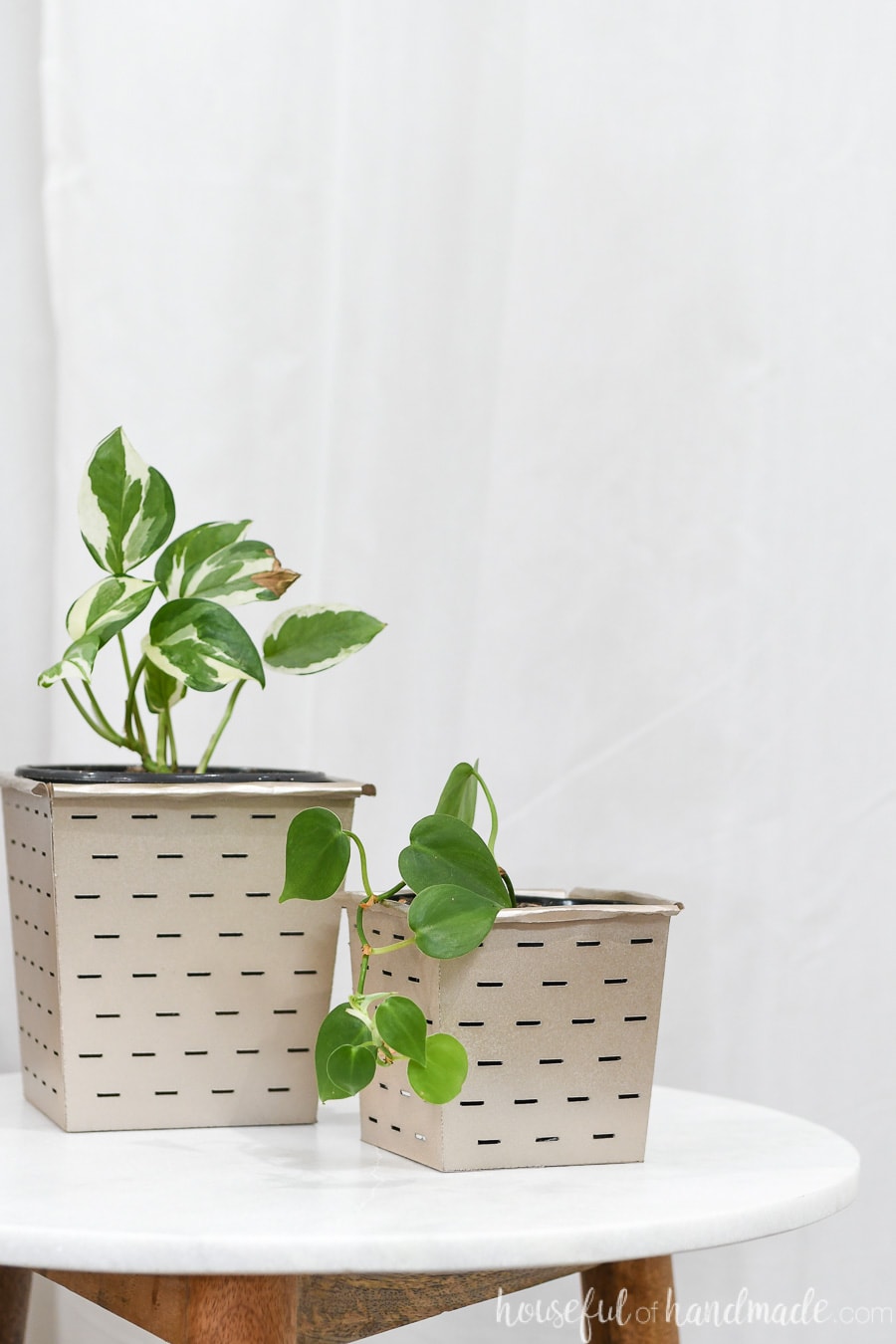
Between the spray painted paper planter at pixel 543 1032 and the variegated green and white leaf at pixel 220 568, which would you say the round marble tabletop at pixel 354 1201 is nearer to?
the spray painted paper planter at pixel 543 1032

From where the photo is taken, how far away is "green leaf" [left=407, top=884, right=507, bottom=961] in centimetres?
61

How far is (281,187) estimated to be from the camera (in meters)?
1.11

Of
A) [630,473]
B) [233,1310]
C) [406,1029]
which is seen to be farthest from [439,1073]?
[630,473]

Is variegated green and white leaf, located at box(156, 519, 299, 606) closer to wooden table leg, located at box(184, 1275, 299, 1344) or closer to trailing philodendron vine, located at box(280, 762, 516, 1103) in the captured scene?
trailing philodendron vine, located at box(280, 762, 516, 1103)

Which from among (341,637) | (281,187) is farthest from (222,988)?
(281,187)

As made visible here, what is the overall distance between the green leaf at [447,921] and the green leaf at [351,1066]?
0.05m

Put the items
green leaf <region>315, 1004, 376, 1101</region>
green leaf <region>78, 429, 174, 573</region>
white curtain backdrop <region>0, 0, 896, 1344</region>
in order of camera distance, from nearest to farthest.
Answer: green leaf <region>315, 1004, 376, 1101</region>
green leaf <region>78, 429, 174, 573</region>
white curtain backdrop <region>0, 0, 896, 1344</region>

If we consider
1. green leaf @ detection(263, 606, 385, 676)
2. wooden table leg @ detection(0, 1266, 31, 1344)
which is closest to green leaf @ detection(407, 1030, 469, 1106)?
green leaf @ detection(263, 606, 385, 676)

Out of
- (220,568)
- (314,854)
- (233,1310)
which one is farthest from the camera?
(220,568)

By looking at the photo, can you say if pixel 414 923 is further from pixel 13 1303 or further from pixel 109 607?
pixel 13 1303

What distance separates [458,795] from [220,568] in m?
0.19

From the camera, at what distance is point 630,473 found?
1.18 meters

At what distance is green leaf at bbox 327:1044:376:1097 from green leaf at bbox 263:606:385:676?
0.71ft

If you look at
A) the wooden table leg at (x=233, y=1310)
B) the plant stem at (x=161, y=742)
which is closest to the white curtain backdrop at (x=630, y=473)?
the plant stem at (x=161, y=742)
